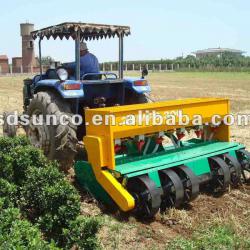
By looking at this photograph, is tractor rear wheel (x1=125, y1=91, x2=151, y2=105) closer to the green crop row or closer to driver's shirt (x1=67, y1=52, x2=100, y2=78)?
driver's shirt (x1=67, y1=52, x2=100, y2=78)

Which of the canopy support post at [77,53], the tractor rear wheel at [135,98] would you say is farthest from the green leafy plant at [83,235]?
the tractor rear wheel at [135,98]

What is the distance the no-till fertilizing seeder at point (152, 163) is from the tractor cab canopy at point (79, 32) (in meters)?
1.42

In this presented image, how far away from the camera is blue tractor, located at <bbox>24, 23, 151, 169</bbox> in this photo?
5.47 metres

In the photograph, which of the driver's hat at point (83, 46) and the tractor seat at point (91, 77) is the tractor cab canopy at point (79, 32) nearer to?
the driver's hat at point (83, 46)

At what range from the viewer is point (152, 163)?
4793mm

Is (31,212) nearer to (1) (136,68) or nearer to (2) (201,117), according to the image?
(2) (201,117)

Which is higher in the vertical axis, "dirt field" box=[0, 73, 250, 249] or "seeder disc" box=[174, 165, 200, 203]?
"seeder disc" box=[174, 165, 200, 203]

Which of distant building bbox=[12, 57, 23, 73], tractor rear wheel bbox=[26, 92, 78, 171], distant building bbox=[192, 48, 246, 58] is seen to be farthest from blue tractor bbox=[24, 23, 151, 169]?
distant building bbox=[192, 48, 246, 58]

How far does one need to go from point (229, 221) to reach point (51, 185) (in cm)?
197

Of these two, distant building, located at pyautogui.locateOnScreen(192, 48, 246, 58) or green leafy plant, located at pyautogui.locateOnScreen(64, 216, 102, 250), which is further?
distant building, located at pyautogui.locateOnScreen(192, 48, 246, 58)

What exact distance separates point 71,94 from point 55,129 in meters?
0.52

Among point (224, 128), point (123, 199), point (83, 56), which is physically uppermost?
point (83, 56)

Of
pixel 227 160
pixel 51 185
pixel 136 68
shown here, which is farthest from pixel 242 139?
pixel 136 68

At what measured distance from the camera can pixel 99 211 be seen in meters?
4.71
